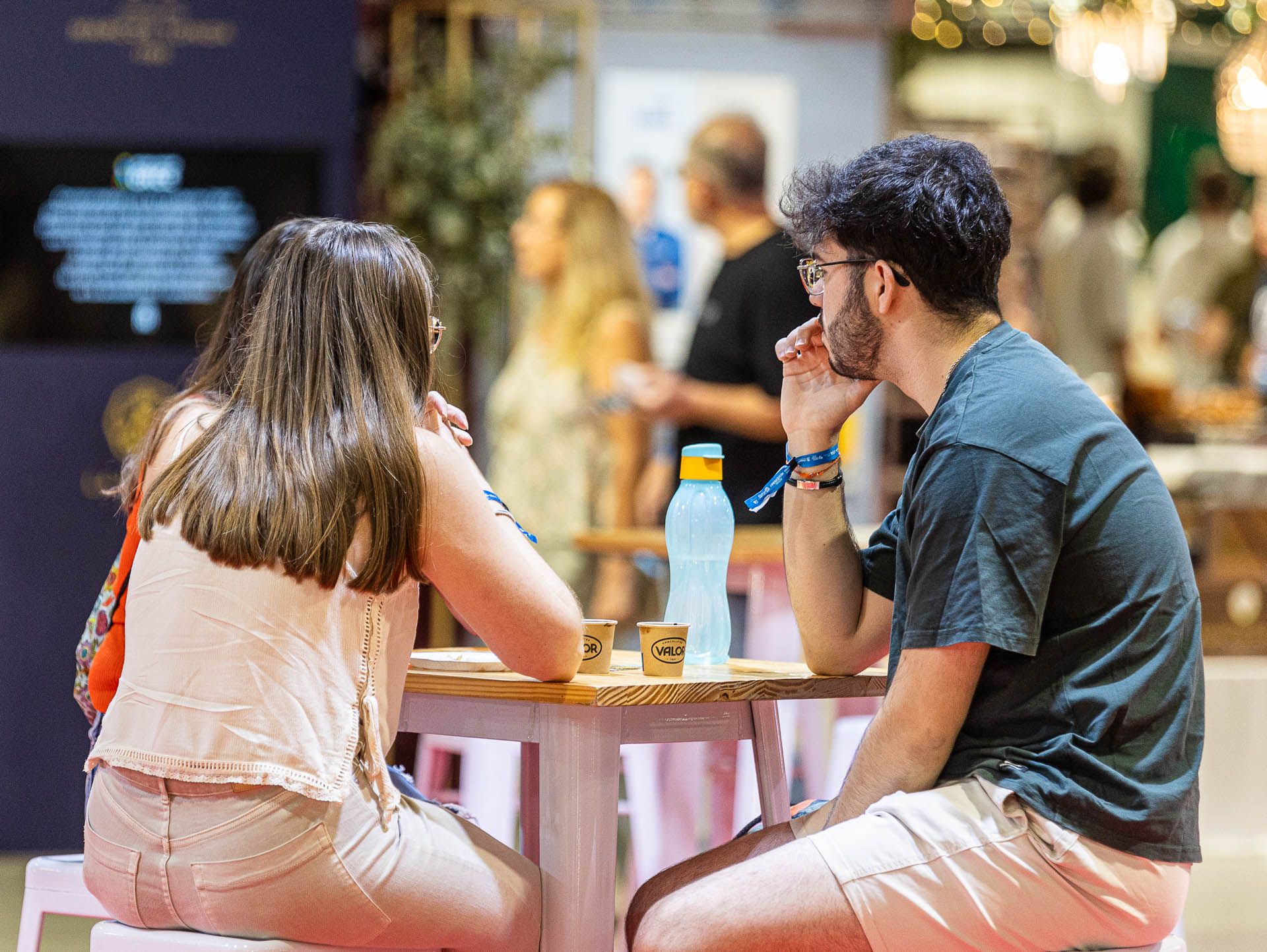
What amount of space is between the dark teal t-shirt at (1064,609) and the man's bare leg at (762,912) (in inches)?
8.6

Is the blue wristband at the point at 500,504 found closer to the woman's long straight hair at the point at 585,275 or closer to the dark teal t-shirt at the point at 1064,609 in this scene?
the dark teal t-shirt at the point at 1064,609

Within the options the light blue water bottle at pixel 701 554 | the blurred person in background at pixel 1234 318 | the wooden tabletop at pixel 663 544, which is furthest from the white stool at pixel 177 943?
the blurred person in background at pixel 1234 318

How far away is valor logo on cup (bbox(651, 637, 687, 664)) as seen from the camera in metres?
2.08

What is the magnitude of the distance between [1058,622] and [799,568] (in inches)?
18.9

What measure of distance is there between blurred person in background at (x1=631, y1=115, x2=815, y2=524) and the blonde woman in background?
482mm

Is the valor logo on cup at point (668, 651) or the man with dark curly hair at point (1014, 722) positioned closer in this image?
the man with dark curly hair at point (1014, 722)

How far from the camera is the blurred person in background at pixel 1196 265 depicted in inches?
306

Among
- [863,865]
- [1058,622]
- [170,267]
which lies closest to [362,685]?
[863,865]

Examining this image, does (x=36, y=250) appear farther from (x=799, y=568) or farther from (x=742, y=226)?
(x=799, y=568)

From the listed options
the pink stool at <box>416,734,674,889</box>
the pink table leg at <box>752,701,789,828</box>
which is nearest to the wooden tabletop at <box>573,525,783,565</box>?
the pink stool at <box>416,734,674,889</box>

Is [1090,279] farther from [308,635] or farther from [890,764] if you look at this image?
[308,635]

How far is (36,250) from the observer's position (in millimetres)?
4094

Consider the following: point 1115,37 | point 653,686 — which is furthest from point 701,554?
point 1115,37

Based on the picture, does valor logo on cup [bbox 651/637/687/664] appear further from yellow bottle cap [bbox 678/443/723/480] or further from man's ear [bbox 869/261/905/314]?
man's ear [bbox 869/261/905/314]
